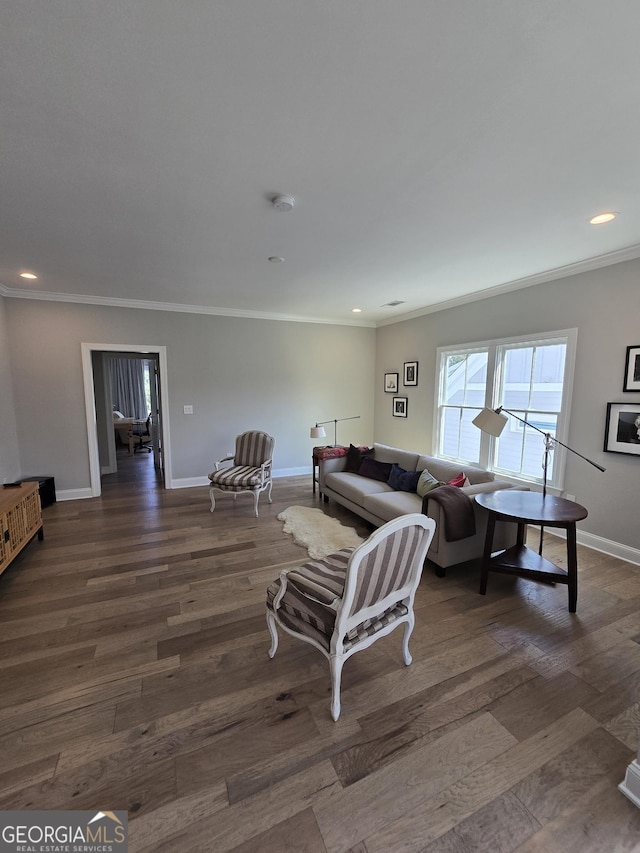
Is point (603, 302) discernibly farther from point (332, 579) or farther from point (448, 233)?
point (332, 579)

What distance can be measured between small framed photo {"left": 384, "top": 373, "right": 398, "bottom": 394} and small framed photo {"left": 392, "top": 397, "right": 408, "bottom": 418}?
0.17 m

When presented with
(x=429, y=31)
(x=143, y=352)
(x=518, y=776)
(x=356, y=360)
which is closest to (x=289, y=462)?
(x=356, y=360)

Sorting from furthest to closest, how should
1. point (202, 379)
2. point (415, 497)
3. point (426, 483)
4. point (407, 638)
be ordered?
point (202, 379) < point (415, 497) < point (426, 483) < point (407, 638)

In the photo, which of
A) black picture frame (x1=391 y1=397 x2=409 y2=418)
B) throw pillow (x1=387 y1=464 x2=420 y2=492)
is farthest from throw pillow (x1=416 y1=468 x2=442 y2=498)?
black picture frame (x1=391 y1=397 x2=409 y2=418)

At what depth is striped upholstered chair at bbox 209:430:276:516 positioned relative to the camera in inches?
173

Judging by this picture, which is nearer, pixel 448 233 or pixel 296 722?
pixel 296 722

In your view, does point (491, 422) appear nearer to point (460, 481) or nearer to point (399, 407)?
point (460, 481)

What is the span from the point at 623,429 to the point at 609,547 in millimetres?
1151

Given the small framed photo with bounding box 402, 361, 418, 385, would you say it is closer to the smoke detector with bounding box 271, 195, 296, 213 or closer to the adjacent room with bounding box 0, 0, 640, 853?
the adjacent room with bounding box 0, 0, 640, 853

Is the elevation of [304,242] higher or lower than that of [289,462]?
higher

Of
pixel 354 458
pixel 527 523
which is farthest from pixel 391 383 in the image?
pixel 527 523

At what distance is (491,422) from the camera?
Answer: 2.95m

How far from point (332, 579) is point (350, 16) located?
7.61 ft

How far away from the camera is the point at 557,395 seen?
3758 millimetres
